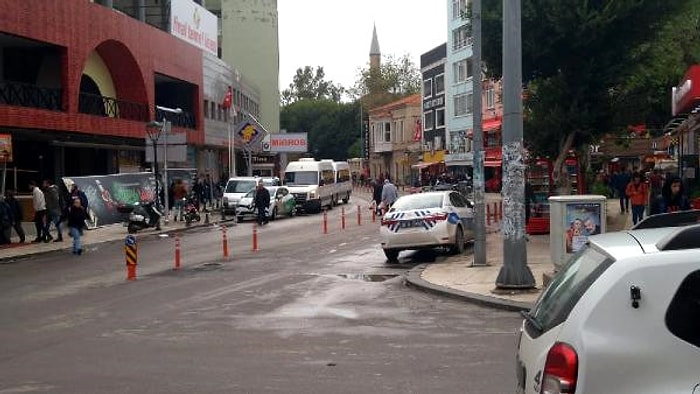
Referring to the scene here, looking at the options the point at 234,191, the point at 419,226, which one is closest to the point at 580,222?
the point at 419,226

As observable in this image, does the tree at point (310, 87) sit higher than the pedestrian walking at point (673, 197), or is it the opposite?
the tree at point (310, 87)

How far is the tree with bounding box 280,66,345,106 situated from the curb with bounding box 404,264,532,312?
133 m

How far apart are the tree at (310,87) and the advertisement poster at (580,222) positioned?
442 ft

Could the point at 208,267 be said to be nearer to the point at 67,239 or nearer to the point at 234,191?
the point at 67,239

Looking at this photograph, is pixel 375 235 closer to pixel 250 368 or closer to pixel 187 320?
pixel 187 320

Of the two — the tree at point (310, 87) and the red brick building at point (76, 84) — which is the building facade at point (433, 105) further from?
the tree at point (310, 87)

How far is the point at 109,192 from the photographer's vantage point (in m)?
32.2

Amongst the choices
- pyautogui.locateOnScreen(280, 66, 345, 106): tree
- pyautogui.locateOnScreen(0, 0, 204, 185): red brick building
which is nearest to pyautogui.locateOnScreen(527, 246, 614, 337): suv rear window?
pyautogui.locateOnScreen(0, 0, 204, 185): red brick building

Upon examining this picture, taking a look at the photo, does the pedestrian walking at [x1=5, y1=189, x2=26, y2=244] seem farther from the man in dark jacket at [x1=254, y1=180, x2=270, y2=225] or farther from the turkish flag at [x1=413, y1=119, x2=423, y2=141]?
the turkish flag at [x1=413, y1=119, x2=423, y2=141]

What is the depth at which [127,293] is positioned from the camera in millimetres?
14438

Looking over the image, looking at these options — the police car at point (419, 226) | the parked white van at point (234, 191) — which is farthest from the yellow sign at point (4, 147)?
the police car at point (419, 226)

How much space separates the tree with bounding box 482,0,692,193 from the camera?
20.1 m

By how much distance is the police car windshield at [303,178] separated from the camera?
1740 inches

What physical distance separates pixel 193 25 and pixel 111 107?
1404cm
